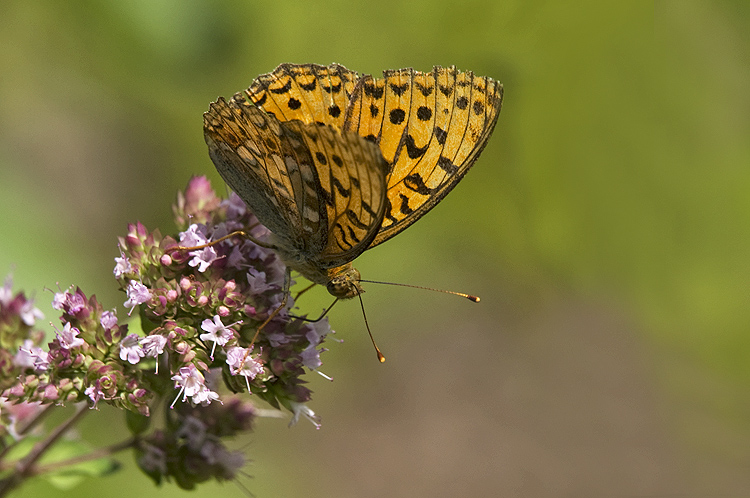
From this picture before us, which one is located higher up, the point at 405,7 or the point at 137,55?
the point at 405,7

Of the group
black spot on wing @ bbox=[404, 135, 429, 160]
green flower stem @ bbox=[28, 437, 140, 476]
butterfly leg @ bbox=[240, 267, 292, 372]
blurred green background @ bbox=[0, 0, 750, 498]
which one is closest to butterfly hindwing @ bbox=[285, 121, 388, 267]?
butterfly leg @ bbox=[240, 267, 292, 372]

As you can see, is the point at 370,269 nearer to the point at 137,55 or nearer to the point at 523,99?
the point at 523,99

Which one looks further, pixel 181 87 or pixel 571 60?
pixel 571 60

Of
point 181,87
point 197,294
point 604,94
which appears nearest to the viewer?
point 197,294

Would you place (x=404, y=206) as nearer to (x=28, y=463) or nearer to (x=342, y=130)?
(x=342, y=130)

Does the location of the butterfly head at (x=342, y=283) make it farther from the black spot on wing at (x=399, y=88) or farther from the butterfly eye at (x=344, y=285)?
the black spot on wing at (x=399, y=88)

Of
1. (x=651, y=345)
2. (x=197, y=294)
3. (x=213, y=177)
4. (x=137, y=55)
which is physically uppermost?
(x=651, y=345)

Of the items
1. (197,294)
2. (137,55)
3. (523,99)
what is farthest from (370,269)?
(197,294)
